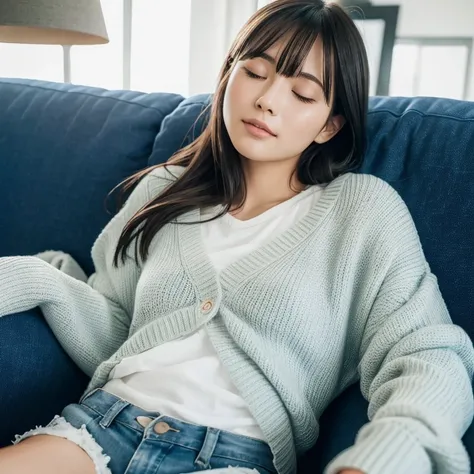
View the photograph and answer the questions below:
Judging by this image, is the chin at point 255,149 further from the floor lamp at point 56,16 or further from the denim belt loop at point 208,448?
the floor lamp at point 56,16

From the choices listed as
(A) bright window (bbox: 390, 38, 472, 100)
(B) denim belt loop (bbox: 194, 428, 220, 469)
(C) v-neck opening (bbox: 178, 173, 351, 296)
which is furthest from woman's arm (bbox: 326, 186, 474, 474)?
(A) bright window (bbox: 390, 38, 472, 100)

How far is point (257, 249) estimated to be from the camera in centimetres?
104

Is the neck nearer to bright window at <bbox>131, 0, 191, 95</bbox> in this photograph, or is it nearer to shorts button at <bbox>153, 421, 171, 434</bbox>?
shorts button at <bbox>153, 421, 171, 434</bbox>

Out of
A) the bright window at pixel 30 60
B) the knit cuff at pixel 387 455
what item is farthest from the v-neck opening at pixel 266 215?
the bright window at pixel 30 60

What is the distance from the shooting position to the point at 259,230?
108cm

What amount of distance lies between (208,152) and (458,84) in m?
0.88

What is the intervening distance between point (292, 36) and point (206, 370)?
532 millimetres

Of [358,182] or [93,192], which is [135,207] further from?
[358,182]

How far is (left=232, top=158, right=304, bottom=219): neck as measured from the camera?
1.15 m

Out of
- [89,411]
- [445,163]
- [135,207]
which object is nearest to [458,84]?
[445,163]

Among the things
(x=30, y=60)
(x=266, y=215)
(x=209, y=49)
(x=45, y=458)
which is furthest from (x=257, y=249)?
(x=30, y=60)

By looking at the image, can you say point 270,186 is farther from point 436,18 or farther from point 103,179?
point 436,18

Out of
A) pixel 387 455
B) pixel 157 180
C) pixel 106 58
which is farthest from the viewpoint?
pixel 106 58

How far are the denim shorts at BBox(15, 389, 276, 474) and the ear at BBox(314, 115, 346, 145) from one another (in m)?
0.52
